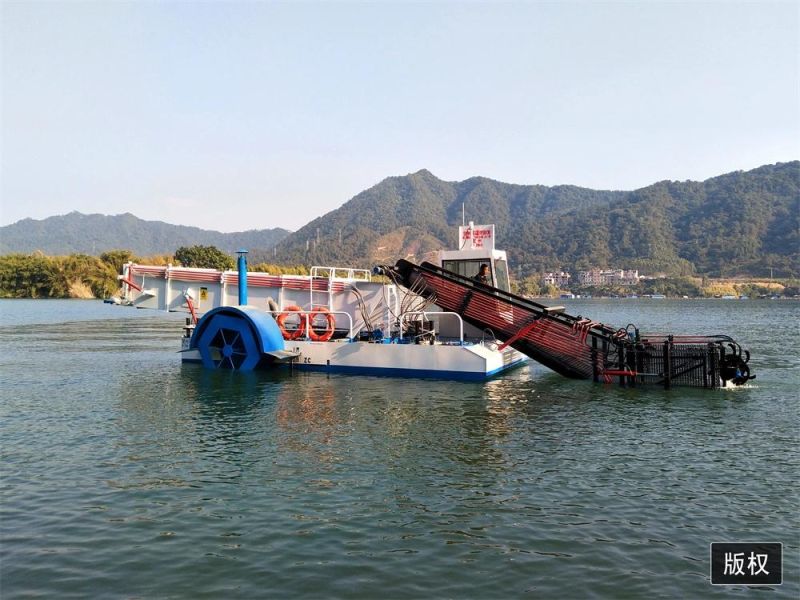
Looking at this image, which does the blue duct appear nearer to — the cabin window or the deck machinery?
the deck machinery

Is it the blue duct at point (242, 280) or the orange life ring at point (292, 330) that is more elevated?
the blue duct at point (242, 280)

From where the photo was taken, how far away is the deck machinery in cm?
2014

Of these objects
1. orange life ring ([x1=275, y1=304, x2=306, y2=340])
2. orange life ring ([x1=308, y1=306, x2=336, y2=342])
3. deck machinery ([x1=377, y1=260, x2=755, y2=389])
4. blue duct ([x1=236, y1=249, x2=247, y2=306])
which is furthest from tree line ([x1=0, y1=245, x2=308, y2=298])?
deck machinery ([x1=377, y1=260, x2=755, y2=389])

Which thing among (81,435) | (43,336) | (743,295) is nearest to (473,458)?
(81,435)

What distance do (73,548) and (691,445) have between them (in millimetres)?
11733

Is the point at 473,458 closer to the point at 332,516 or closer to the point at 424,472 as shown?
the point at 424,472

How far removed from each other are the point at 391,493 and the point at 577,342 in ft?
42.9

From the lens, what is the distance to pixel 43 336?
140 ft

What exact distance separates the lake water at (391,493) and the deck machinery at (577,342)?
109 centimetres

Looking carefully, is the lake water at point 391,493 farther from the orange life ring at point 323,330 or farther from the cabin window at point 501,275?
the cabin window at point 501,275

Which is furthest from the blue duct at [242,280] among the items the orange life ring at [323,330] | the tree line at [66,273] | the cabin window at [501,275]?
the tree line at [66,273]

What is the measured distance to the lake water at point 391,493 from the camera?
7445 mm

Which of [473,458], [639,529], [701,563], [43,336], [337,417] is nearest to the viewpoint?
[701,563]

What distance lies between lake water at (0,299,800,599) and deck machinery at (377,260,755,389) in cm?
109
